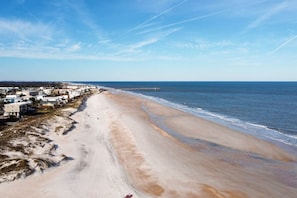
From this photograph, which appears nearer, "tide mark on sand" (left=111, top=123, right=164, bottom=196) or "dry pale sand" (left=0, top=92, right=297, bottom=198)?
"dry pale sand" (left=0, top=92, right=297, bottom=198)

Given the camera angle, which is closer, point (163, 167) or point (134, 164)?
point (163, 167)

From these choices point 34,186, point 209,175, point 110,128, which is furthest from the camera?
point 110,128

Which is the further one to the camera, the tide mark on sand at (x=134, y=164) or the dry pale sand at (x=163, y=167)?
the tide mark on sand at (x=134, y=164)

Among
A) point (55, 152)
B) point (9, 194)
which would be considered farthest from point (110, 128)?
Result: point (9, 194)

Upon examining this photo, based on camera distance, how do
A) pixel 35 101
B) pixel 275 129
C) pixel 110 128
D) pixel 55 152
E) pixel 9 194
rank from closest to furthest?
pixel 9 194
pixel 55 152
pixel 110 128
pixel 275 129
pixel 35 101

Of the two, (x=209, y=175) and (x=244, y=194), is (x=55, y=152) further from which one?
(x=244, y=194)

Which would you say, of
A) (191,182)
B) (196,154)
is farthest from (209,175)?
(196,154)

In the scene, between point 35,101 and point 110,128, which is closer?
point 110,128
